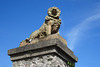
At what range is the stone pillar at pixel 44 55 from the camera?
5.44 metres

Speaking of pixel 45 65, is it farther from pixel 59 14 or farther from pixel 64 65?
pixel 59 14

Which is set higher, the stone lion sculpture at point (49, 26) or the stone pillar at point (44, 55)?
the stone lion sculpture at point (49, 26)

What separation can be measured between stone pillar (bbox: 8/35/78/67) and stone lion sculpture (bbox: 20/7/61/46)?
0.46m

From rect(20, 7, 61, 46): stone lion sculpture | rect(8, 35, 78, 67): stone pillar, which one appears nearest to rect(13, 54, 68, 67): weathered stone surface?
rect(8, 35, 78, 67): stone pillar

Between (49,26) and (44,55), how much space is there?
45.7 inches

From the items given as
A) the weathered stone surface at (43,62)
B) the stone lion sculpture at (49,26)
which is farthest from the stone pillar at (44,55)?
the stone lion sculpture at (49,26)

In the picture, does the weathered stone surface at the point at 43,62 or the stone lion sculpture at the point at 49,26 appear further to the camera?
the stone lion sculpture at the point at 49,26

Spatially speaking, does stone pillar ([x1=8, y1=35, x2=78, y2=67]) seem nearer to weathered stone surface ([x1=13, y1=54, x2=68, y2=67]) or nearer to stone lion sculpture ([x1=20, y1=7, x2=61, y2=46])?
weathered stone surface ([x1=13, y1=54, x2=68, y2=67])

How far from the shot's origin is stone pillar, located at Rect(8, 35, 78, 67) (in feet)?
17.9

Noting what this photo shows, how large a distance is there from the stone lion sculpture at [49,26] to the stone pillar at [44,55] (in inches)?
18.0

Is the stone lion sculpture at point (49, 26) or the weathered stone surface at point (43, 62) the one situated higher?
the stone lion sculpture at point (49, 26)

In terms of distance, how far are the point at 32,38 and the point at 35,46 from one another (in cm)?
67

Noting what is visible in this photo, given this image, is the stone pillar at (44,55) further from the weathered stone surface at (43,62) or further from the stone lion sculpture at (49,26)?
the stone lion sculpture at (49,26)

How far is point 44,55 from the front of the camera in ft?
18.4
